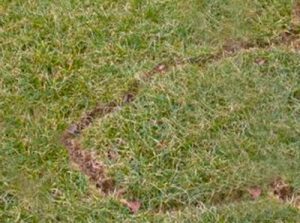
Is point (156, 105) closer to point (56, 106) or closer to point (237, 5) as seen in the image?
point (56, 106)

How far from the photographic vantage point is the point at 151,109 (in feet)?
11.1

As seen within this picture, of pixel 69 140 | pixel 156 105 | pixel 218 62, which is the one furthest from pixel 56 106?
pixel 218 62

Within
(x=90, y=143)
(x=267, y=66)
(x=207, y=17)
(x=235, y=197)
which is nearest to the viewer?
(x=235, y=197)

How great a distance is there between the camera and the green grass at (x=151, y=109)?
3.05 meters

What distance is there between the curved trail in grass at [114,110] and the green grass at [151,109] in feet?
0.11

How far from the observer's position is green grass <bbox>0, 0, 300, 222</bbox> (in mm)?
3047

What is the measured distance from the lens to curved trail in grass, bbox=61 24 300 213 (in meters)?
3.13

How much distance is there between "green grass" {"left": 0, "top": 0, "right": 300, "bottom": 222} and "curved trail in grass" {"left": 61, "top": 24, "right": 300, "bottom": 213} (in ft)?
0.11

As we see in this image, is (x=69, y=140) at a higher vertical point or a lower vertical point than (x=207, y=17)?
lower

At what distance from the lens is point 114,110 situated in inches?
134

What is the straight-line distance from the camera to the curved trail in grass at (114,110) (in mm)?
3131

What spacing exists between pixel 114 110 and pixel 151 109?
174mm

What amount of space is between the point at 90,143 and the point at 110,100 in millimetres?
279

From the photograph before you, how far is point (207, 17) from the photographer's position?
380 centimetres
